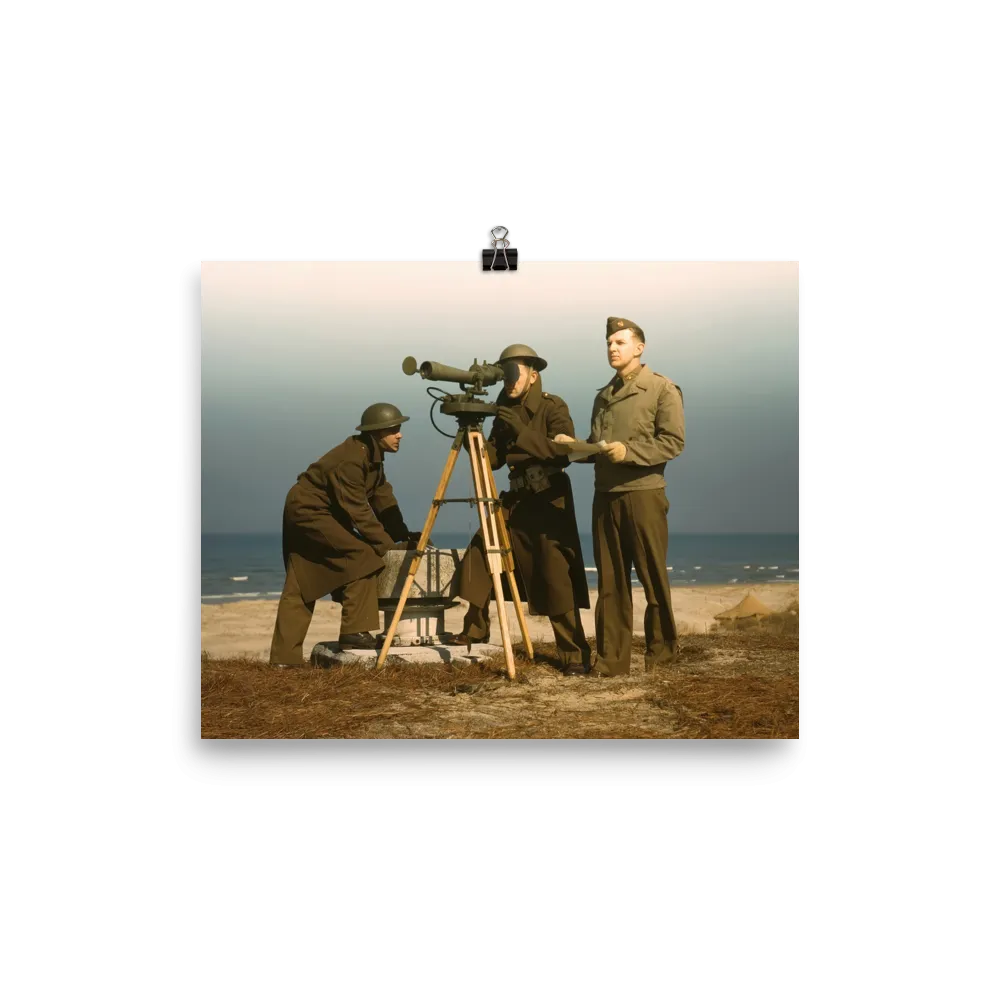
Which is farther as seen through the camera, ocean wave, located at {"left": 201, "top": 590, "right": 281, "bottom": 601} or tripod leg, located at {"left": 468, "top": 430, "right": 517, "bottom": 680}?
tripod leg, located at {"left": 468, "top": 430, "right": 517, "bottom": 680}

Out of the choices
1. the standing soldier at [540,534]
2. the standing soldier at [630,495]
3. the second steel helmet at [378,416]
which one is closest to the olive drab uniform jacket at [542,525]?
the standing soldier at [540,534]

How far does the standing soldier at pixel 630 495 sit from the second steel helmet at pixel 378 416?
1.22 metres

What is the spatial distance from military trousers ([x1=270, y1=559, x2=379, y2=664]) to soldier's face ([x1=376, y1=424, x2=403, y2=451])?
84cm

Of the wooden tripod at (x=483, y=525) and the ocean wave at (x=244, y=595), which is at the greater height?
Result: the wooden tripod at (x=483, y=525)

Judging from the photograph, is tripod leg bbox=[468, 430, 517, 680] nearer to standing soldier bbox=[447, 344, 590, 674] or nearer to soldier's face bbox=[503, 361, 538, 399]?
standing soldier bbox=[447, 344, 590, 674]

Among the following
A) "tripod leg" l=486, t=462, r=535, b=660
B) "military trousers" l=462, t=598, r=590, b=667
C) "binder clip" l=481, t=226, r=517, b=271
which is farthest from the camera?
"military trousers" l=462, t=598, r=590, b=667

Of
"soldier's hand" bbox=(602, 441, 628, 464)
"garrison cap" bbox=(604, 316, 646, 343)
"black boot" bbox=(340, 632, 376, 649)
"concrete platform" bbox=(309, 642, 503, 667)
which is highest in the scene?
"garrison cap" bbox=(604, 316, 646, 343)

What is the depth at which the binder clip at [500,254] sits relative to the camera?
5535 millimetres

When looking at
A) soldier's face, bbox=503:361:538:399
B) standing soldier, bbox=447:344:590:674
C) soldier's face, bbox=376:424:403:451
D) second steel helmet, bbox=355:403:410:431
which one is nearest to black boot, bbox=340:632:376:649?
standing soldier, bbox=447:344:590:674

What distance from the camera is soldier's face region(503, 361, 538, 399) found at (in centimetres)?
584

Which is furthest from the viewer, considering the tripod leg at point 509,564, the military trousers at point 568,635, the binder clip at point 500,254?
the military trousers at point 568,635

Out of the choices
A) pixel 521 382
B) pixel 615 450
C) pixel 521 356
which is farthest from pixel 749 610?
pixel 521 356

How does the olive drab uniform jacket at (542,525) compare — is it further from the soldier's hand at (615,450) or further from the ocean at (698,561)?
the ocean at (698,561)

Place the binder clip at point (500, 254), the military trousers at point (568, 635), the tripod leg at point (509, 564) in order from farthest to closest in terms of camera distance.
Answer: the military trousers at point (568, 635), the tripod leg at point (509, 564), the binder clip at point (500, 254)
